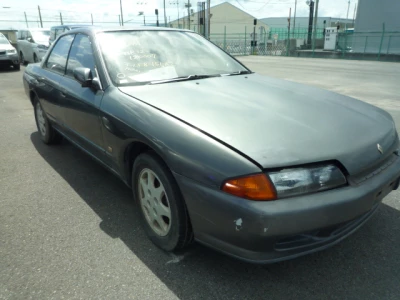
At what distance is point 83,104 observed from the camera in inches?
117

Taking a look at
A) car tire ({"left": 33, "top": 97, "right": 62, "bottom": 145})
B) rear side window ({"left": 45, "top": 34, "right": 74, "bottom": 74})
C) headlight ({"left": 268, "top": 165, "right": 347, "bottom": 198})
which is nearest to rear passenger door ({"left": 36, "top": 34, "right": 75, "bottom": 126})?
rear side window ({"left": 45, "top": 34, "right": 74, "bottom": 74})

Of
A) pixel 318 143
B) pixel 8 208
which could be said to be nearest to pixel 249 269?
pixel 318 143

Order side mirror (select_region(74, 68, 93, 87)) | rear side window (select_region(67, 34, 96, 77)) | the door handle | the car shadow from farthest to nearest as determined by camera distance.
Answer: rear side window (select_region(67, 34, 96, 77))
side mirror (select_region(74, 68, 93, 87))
the door handle
the car shadow

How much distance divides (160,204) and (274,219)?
870 millimetres

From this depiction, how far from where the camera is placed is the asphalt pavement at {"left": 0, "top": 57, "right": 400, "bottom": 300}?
1957 millimetres

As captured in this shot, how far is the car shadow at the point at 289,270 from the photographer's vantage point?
1934 mm

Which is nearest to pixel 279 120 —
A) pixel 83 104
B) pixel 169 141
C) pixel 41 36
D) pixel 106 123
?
pixel 169 141

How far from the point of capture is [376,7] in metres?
22.7

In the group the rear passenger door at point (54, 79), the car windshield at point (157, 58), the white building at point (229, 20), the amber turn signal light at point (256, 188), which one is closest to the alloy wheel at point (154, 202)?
the amber turn signal light at point (256, 188)

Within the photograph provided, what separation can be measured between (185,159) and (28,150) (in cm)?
337

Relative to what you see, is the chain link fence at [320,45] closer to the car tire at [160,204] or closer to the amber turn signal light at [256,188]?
the car tire at [160,204]

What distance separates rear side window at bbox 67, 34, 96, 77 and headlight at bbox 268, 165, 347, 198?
1952 mm

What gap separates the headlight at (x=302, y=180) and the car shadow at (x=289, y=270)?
25.0 inches

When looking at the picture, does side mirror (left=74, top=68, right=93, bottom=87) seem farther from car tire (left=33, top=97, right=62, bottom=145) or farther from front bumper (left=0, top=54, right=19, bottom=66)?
front bumper (left=0, top=54, right=19, bottom=66)
